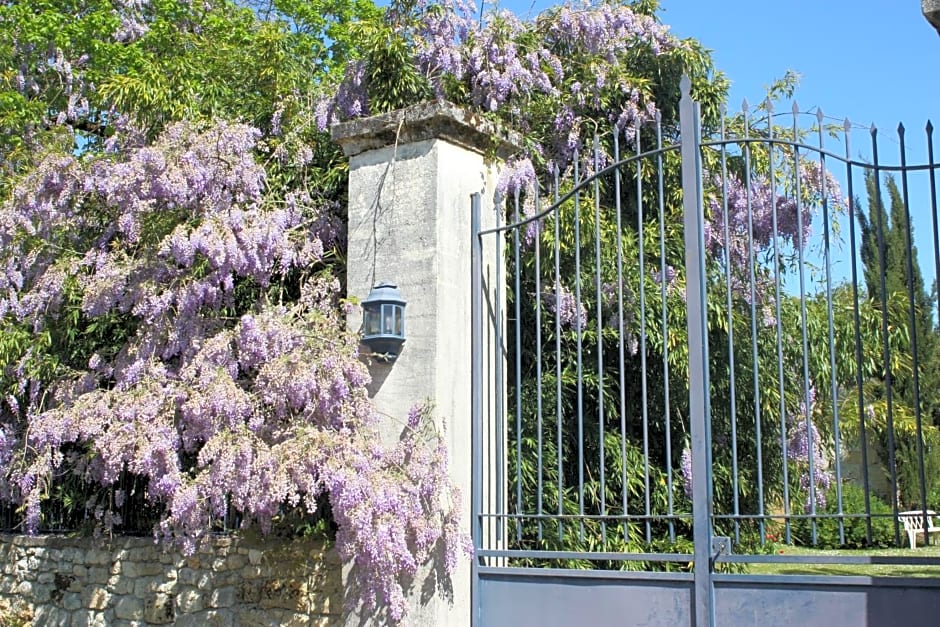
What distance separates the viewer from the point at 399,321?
466cm

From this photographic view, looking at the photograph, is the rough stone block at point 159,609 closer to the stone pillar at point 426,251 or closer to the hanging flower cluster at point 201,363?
the hanging flower cluster at point 201,363

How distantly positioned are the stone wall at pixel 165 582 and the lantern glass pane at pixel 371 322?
1096mm

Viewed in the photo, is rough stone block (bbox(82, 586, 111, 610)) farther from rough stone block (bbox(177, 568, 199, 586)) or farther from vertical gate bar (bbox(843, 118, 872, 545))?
vertical gate bar (bbox(843, 118, 872, 545))

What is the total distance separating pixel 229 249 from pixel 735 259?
3.11m

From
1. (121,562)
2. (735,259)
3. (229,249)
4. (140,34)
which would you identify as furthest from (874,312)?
(140,34)

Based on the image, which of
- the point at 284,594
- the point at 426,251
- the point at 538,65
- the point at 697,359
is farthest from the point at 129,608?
the point at 538,65

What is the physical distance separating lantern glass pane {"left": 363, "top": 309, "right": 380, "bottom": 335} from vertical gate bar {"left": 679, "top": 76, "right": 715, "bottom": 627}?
149 cm

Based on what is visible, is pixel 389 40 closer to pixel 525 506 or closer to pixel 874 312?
pixel 525 506

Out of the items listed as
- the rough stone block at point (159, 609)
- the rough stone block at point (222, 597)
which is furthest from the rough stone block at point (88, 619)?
the rough stone block at point (222, 597)

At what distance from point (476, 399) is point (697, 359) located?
1.18 metres

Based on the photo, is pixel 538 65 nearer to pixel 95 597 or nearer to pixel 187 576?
pixel 187 576

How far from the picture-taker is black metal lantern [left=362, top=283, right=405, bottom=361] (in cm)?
461

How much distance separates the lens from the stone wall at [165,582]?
476cm

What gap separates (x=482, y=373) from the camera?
15.6ft
